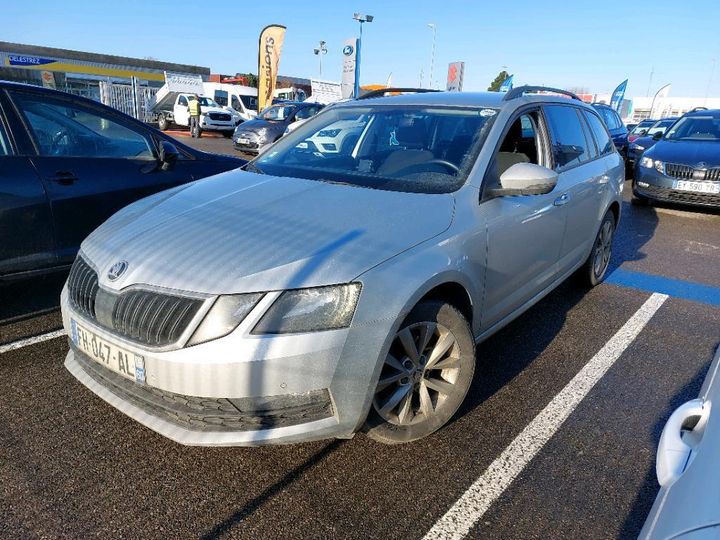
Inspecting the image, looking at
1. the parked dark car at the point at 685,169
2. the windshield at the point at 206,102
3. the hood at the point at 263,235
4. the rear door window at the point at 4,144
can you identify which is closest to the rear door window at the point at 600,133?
the hood at the point at 263,235

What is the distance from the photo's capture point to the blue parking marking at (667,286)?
479cm

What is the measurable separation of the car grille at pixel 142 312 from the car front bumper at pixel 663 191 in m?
8.39

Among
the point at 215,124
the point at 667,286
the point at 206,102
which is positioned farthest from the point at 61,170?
the point at 206,102

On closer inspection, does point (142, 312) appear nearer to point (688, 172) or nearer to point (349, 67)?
point (688, 172)

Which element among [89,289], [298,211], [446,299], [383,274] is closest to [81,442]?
[89,289]

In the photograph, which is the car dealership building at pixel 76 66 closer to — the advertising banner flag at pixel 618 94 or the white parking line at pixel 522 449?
the advertising banner flag at pixel 618 94

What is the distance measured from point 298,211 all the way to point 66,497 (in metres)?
1.55

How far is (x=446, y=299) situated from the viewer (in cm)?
256

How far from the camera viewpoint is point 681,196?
8.22m

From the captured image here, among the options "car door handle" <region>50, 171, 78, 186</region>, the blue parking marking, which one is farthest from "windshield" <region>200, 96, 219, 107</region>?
the blue parking marking

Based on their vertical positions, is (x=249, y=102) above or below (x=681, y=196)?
above

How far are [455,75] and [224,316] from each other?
29.7m

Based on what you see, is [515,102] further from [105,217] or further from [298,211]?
[105,217]

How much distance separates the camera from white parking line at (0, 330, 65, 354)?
3393mm
